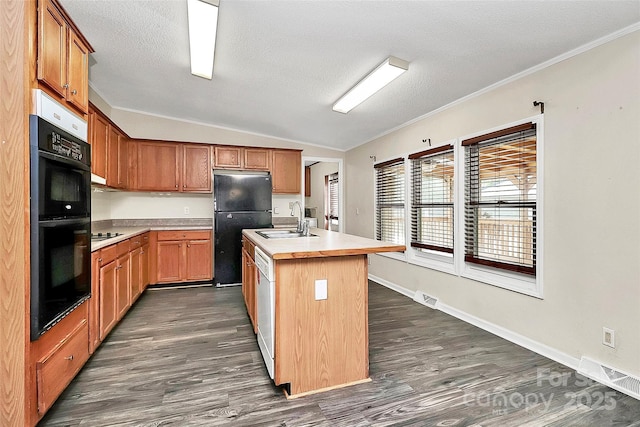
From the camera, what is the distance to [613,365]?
2070 millimetres

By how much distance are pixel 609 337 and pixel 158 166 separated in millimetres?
5384

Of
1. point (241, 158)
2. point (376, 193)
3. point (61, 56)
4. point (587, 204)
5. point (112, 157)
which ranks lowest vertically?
point (587, 204)

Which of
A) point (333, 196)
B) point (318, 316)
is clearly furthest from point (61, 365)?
point (333, 196)

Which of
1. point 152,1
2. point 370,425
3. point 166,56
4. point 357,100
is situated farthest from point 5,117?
point 357,100

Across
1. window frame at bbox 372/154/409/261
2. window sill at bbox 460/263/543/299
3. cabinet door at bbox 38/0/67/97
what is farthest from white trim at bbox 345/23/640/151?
cabinet door at bbox 38/0/67/97

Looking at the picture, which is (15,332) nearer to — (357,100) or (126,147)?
(357,100)

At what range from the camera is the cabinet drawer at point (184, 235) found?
4539mm

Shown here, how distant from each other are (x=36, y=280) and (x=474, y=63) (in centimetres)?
332

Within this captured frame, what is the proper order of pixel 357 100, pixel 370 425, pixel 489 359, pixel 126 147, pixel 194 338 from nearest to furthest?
pixel 370 425
pixel 489 359
pixel 194 338
pixel 357 100
pixel 126 147

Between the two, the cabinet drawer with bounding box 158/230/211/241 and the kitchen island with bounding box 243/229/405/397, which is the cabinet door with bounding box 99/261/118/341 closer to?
the kitchen island with bounding box 243/229/405/397

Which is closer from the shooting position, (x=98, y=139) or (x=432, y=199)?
(x=98, y=139)

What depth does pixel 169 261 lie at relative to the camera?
4555mm

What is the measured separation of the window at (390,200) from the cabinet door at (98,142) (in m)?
3.59

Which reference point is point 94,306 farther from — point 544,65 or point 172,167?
point 544,65
